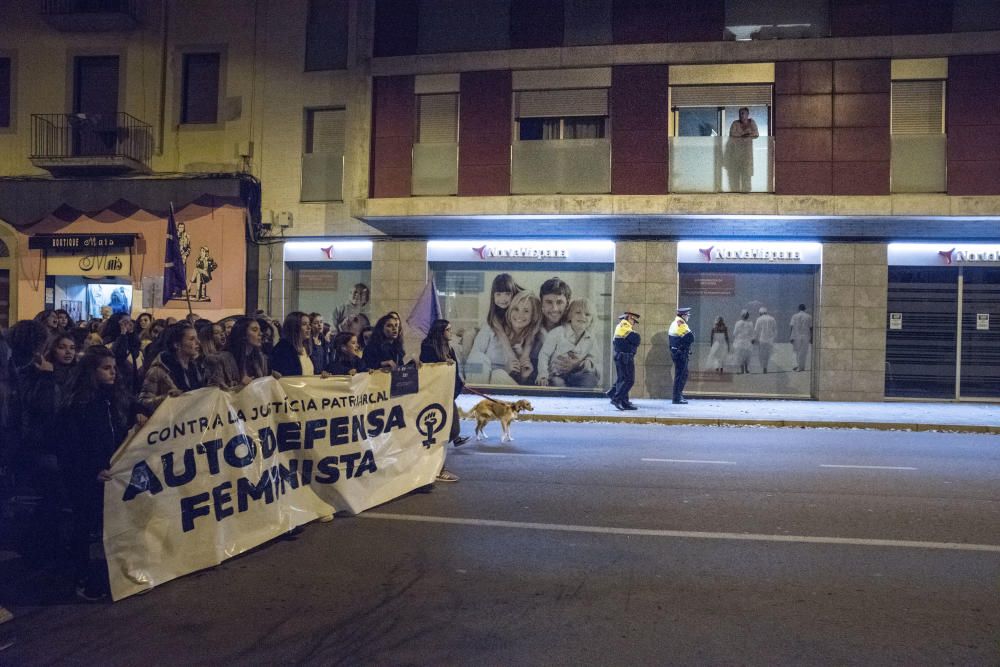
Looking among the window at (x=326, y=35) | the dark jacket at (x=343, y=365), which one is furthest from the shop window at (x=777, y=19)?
the dark jacket at (x=343, y=365)

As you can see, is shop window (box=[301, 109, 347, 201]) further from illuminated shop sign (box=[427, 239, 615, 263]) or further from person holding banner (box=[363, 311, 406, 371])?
person holding banner (box=[363, 311, 406, 371])

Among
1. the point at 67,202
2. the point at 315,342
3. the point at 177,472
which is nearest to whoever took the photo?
the point at 177,472

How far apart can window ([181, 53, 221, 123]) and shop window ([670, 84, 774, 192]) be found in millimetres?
11018

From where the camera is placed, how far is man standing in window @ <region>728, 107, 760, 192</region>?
17.2 metres

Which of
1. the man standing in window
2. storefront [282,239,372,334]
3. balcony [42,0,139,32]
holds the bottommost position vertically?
storefront [282,239,372,334]

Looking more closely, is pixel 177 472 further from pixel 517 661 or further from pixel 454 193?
pixel 454 193

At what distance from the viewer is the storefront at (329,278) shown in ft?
64.8

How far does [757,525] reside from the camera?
6.92m

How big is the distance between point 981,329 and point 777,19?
7728mm

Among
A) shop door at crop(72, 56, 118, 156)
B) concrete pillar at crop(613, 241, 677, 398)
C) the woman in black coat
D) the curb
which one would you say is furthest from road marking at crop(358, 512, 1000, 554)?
shop door at crop(72, 56, 118, 156)

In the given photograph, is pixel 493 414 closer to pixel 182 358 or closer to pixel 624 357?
pixel 624 357

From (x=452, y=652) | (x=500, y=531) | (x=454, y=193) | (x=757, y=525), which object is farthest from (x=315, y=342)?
(x=454, y=193)

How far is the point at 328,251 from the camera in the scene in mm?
19766

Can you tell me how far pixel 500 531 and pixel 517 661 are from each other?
8.26 feet
